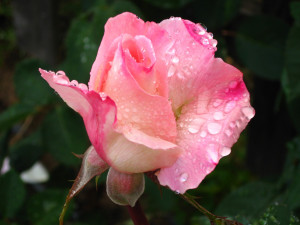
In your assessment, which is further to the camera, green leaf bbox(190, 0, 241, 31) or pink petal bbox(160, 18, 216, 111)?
green leaf bbox(190, 0, 241, 31)

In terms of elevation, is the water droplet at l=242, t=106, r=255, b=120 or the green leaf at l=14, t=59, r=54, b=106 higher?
the water droplet at l=242, t=106, r=255, b=120

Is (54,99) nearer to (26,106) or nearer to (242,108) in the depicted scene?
(26,106)

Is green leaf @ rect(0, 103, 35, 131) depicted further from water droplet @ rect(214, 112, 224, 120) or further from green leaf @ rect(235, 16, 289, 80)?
water droplet @ rect(214, 112, 224, 120)

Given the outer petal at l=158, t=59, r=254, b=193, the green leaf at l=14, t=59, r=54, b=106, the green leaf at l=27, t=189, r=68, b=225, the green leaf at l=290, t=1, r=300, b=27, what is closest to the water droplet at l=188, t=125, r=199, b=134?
the outer petal at l=158, t=59, r=254, b=193

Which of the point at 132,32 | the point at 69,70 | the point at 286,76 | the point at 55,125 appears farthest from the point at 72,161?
the point at 132,32

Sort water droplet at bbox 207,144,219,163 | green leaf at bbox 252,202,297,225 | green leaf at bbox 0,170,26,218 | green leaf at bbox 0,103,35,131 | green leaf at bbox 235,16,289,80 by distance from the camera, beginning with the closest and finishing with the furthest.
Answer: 1. water droplet at bbox 207,144,219,163
2. green leaf at bbox 252,202,297,225
3. green leaf at bbox 0,170,26,218
4. green leaf at bbox 0,103,35,131
5. green leaf at bbox 235,16,289,80

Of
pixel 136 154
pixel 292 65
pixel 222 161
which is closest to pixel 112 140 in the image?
pixel 136 154
